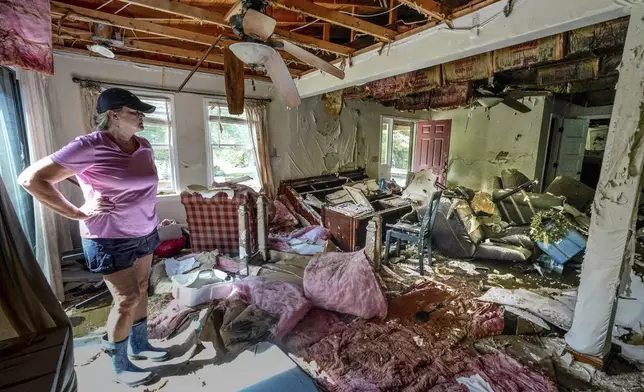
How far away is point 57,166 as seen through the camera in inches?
52.5

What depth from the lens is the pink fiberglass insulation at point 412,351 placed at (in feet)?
5.94

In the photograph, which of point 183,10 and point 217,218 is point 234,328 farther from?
point 183,10

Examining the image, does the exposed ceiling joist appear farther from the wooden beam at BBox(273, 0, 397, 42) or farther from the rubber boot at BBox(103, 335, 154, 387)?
the rubber boot at BBox(103, 335, 154, 387)

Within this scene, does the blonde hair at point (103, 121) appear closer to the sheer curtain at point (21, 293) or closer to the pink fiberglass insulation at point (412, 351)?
the sheer curtain at point (21, 293)

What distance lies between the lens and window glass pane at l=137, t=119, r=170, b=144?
4.20 meters

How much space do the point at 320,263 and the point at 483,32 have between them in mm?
2440

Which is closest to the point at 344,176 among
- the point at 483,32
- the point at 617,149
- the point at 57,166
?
the point at 483,32

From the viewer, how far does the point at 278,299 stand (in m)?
2.44

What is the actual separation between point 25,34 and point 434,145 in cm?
684

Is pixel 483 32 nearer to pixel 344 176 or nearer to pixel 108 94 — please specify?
pixel 108 94

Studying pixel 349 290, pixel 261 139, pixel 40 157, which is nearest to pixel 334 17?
pixel 349 290

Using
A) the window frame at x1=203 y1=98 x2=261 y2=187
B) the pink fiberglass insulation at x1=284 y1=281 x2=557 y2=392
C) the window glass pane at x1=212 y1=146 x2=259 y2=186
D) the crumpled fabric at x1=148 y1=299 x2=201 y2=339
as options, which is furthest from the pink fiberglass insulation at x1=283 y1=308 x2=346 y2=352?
the window frame at x1=203 y1=98 x2=261 y2=187

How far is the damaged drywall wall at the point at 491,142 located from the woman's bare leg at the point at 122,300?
22.0 ft

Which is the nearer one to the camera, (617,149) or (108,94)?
(108,94)
